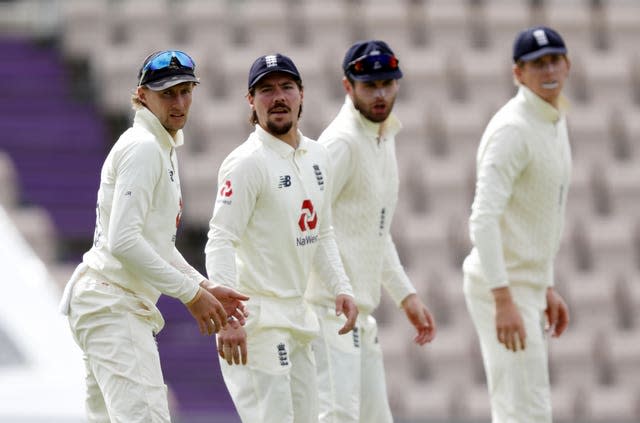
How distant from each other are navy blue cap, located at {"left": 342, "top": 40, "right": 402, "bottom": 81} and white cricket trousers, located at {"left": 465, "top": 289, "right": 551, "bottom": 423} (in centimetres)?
109

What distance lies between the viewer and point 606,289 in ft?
36.8

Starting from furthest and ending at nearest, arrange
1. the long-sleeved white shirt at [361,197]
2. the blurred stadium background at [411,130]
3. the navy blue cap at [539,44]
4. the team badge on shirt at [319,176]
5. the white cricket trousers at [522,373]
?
the blurred stadium background at [411,130], the navy blue cap at [539,44], the white cricket trousers at [522,373], the long-sleeved white shirt at [361,197], the team badge on shirt at [319,176]

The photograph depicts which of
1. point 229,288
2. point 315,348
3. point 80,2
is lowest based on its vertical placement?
point 315,348

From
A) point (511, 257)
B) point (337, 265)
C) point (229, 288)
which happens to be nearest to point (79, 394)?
point (229, 288)

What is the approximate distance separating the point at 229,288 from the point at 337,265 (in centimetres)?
71

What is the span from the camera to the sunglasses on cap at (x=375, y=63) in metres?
6.55

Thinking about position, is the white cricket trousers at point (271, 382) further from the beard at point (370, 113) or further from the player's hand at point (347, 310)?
the beard at point (370, 113)

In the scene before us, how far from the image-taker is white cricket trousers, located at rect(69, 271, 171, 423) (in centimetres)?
543

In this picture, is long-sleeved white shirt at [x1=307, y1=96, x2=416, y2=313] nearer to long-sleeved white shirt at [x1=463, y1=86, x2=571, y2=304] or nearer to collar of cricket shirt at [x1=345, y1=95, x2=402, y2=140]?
collar of cricket shirt at [x1=345, y1=95, x2=402, y2=140]

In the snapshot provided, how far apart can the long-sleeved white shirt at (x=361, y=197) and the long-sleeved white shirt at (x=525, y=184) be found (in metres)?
0.43

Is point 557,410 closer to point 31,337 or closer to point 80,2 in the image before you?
point 80,2

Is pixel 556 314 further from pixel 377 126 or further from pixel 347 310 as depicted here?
pixel 347 310

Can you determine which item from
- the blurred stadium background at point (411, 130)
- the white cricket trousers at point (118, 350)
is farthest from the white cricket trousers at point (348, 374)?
the blurred stadium background at point (411, 130)

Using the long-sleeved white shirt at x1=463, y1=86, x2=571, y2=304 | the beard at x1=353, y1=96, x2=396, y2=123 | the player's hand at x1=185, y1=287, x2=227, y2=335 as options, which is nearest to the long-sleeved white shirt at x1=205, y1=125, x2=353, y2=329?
the player's hand at x1=185, y1=287, x2=227, y2=335
